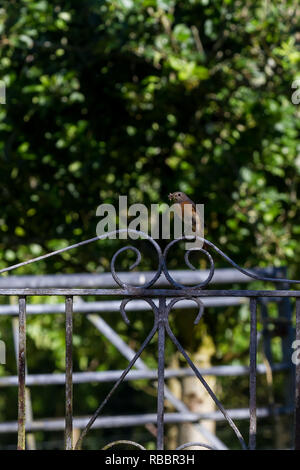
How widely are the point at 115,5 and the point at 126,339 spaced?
3004mm

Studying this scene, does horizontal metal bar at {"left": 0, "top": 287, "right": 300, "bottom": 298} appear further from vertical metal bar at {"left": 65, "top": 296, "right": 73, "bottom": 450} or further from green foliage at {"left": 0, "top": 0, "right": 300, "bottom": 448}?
green foliage at {"left": 0, "top": 0, "right": 300, "bottom": 448}

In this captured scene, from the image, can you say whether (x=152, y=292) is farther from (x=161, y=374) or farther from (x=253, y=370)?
(x=253, y=370)

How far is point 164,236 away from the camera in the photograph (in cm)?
432

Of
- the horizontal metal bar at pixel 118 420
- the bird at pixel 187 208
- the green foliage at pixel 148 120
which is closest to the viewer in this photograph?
the bird at pixel 187 208

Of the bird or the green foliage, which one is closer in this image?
the bird

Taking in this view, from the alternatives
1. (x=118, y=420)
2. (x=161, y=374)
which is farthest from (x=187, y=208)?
(x=118, y=420)

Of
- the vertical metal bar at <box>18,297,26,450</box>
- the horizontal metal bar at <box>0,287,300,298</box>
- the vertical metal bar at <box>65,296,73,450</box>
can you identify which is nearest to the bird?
the horizontal metal bar at <box>0,287,300,298</box>

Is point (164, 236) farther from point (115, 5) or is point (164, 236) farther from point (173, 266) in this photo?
point (115, 5)

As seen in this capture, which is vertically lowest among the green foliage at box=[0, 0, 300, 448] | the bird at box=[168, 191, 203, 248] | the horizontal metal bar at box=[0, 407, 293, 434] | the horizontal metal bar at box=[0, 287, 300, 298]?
the horizontal metal bar at box=[0, 407, 293, 434]

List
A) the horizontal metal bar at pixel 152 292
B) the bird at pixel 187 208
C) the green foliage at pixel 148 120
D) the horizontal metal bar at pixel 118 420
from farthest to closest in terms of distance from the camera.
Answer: the green foliage at pixel 148 120 → the horizontal metal bar at pixel 118 420 → the bird at pixel 187 208 → the horizontal metal bar at pixel 152 292

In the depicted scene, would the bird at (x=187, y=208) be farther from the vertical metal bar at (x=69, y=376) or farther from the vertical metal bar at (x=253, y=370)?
the vertical metal bar at (x=69, y=376)

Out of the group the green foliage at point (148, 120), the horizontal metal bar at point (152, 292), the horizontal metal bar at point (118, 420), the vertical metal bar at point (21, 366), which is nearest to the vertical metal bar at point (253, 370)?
the horizontal metal bar at point (152, 292)
